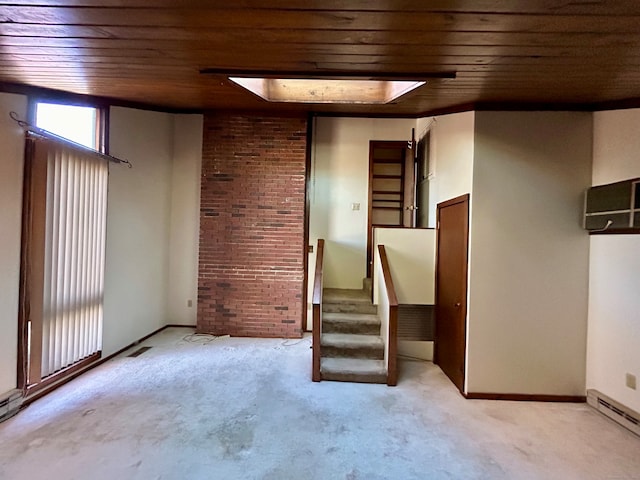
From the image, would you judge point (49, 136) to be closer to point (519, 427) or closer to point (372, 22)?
point (372, 22)

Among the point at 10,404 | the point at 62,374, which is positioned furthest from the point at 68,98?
the point at 10,404

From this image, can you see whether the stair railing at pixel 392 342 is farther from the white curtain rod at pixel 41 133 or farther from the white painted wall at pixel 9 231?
the white curtain rod at pixel 41 133

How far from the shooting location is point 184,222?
5617 mm

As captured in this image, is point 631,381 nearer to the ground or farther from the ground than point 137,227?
nearer to the ground

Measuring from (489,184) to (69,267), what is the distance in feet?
13.9

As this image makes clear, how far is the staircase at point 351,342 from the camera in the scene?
3771 mm

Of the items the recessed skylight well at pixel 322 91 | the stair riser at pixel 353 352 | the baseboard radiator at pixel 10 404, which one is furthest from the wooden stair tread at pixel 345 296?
the baseboard radiator at pixel 10 404

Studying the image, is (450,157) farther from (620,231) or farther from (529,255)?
(620,231)

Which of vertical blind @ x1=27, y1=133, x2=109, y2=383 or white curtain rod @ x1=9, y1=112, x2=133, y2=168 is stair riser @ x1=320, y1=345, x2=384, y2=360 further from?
white curtain rod @ x1=9, y1=112, x2=133, y2=168

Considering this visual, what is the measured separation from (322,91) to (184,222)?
9.84ft

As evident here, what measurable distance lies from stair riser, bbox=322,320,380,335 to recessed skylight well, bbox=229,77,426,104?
2590 millimetres

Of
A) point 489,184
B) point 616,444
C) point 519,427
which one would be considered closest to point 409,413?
point 519,427

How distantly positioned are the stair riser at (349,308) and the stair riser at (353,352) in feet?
2.22

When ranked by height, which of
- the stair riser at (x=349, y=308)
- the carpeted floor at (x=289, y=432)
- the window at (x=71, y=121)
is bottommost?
the carpeted floor at (x=289, y=432)
